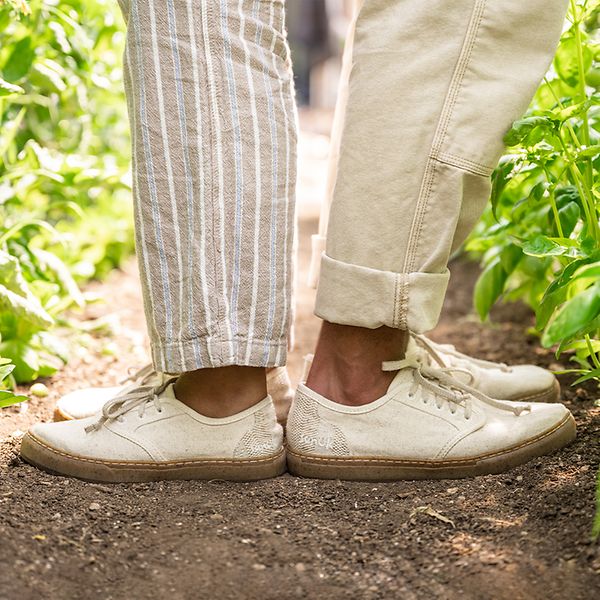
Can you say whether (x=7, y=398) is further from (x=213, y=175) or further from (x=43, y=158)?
(x=43, y=158)

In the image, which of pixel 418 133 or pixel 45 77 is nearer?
pixel 418 133

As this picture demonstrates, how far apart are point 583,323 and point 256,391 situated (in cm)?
57

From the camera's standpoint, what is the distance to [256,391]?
1.32 meters

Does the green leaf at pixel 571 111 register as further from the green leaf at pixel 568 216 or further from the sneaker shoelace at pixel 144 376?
the sneaker shoelace at pixel 144 376

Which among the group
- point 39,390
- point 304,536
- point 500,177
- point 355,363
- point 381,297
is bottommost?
point 39,390

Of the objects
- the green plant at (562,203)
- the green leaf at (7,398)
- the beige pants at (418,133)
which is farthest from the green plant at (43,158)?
the green plant at (562,203)

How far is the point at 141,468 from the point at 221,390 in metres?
0.16

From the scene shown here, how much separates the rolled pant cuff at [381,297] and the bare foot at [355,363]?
5 cm

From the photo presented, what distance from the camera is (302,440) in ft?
4.31

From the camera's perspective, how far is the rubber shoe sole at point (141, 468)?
50.9 inches

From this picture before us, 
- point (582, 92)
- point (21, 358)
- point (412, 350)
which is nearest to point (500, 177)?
point (582, 92)

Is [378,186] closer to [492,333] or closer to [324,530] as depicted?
[324,530]

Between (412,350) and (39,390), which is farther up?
(412,350)

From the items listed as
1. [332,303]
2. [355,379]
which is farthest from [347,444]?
[332,303]
